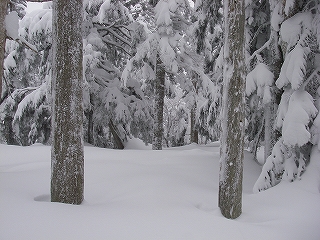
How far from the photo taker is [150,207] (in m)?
4.78

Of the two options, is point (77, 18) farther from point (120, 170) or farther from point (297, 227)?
point (297, 227)

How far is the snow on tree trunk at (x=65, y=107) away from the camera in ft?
15.4

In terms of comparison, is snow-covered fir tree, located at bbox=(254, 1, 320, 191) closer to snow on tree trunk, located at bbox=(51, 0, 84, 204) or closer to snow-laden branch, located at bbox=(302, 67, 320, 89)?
snow-laden branch, located at bbox=(302, 67, 320, 89)

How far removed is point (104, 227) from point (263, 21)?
7048mm

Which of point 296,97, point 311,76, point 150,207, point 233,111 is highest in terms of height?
point 311,76

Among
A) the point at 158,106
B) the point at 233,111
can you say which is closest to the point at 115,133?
the point at 158,106

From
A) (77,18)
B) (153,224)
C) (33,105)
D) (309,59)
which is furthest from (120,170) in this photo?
(33,105)

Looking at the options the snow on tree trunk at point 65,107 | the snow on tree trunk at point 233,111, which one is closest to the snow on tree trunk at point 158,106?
the snow on tree trunk at point 233,111

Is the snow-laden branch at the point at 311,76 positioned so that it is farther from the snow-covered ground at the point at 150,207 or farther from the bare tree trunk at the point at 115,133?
the bare tree trunk at the point at 115,133

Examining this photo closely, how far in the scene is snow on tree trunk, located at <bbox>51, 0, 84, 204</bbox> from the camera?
470 cm

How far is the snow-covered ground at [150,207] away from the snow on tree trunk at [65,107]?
→ 36 centimetres

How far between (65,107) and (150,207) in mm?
2106

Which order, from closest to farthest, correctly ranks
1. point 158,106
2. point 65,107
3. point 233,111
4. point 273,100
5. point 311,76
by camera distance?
point 65,107
point 233,111
point 311,76
point 273,100
point 158,106

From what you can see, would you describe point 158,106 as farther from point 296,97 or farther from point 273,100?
point 296,97
